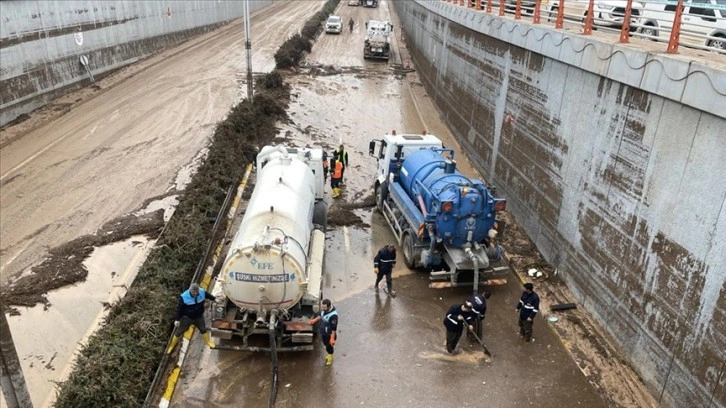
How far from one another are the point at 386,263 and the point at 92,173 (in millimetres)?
12207

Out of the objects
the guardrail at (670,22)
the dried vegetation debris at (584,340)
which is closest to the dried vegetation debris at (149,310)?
the dried vegetation debris at (584,340)

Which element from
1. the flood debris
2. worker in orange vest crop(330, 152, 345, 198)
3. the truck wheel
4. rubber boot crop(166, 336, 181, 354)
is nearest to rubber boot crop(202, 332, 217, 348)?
rubber boot crop(166, 336, 181, 354)

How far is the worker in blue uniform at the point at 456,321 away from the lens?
9.95m

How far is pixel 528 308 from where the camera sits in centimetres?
1042

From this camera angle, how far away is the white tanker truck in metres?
9.01

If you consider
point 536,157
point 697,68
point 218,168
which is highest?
point 697,68

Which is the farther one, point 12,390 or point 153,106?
point 153,106

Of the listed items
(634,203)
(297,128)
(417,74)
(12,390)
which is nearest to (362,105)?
(297,128)

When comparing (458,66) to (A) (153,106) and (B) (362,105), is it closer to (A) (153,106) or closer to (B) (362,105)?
(B) (362,105)

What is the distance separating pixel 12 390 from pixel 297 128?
19181mm

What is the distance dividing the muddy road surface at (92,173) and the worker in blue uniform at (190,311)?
2.33 meters

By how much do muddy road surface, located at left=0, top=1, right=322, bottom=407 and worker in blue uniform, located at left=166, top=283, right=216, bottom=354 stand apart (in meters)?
2.33

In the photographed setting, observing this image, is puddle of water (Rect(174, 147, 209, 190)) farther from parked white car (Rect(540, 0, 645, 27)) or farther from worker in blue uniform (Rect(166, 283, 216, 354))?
parked white car (Rect(540, 0, 645, 27))

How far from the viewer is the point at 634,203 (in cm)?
1012
